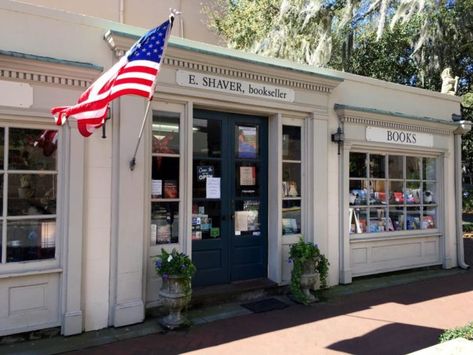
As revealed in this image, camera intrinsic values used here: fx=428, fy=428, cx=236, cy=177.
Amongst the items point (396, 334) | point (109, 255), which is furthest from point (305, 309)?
point (109, 255)

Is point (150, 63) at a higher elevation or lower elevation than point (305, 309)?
higher

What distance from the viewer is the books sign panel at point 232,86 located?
5.49m

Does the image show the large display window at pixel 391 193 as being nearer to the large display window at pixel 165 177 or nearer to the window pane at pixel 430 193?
the window pane at pixel 430 193

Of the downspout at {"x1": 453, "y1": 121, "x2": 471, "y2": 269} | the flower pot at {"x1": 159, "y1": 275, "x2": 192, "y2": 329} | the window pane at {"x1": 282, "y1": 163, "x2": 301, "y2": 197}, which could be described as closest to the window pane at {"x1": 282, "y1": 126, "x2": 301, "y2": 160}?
the window pane at {"x1": 282, "y1": 163, "x2": 301, "y2": 197}

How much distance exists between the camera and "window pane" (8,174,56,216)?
177 inches

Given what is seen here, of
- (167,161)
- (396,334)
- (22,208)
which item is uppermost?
(167,161)

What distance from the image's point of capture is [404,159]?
8.05m

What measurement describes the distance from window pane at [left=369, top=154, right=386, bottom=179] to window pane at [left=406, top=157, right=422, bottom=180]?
0.72m

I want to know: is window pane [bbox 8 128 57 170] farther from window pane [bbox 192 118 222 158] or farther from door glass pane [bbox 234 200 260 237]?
door glass pane [bbox 234 200 260 237]

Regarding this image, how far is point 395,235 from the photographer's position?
772 centimetres

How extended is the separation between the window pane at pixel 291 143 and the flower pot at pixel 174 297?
2.63 meters

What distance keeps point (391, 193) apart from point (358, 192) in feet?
2.84

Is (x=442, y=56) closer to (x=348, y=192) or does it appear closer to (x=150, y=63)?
(x=348, y=192)

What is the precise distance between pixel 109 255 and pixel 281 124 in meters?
3.13
